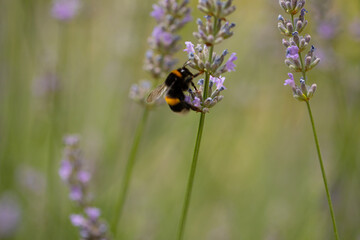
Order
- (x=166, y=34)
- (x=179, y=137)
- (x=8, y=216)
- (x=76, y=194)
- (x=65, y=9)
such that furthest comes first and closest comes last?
1. (x=179, y=137)
2. (x=8, y=216)
3. (x=65, y=9)
4. (x=76, y=194)
5. (x=166, y=34)

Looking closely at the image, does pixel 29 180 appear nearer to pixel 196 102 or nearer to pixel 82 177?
pixel 82 177

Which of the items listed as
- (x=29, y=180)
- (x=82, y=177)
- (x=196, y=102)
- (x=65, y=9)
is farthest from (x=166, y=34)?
(x=29, y=180)

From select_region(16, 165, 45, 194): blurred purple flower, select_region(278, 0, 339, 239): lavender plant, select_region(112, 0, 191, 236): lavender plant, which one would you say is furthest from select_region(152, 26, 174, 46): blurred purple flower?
select_region(16, 165, 45, 194): blurred purple flower

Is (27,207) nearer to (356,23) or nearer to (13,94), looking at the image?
(13,94)

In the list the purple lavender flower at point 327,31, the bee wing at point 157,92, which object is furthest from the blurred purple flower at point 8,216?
the purple lavender flower at point 327,31

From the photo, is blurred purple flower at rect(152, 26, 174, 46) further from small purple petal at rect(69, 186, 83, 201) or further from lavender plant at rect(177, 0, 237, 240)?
small purple petal at rect(69, 186, 83, 201)

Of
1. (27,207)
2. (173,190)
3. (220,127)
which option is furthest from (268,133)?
(27,207)

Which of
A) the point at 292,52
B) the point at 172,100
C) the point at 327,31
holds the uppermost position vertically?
the point at 327,31
